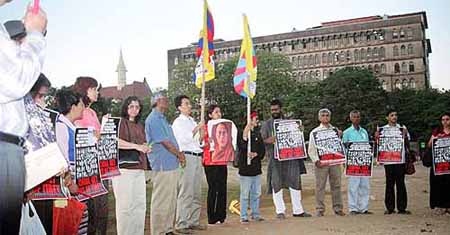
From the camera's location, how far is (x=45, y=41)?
259 centimetres

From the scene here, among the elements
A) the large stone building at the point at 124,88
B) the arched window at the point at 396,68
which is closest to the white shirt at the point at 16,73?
the large stone building at the point at 124,88

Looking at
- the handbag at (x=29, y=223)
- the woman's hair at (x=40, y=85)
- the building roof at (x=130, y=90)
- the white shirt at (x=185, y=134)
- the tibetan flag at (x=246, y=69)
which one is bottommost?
the handbag at (x=29, y=223)

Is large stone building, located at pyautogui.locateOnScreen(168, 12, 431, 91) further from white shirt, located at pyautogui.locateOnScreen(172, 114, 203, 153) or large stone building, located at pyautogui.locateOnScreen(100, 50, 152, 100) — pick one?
white shirt, located at pyautogui.locateOnScreen(172, 114, 203, 153)

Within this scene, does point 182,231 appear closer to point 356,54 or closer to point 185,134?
point 185,134

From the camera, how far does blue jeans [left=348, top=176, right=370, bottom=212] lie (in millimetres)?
9688

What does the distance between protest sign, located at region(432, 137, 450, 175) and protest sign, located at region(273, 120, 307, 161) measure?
2.38m

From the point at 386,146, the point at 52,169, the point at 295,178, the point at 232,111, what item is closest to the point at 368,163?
the point at 386,146

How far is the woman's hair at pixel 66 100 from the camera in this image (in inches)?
198

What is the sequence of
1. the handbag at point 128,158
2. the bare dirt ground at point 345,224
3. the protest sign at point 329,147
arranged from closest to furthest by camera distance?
the handbag at point 128,158
the bare dirt ground at point 345,224
the protest sign at point 329,147

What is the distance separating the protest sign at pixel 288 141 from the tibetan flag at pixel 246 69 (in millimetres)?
784

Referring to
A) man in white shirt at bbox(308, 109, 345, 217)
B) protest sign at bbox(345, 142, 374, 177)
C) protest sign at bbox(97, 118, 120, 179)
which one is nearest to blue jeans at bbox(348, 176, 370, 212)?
protest sign at bbox(345, 142, 374, 177)

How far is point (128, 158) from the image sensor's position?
635cm

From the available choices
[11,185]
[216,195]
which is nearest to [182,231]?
[216,195]

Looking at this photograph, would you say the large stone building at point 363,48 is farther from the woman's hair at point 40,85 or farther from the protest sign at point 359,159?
the woman's hair at point 40,85
